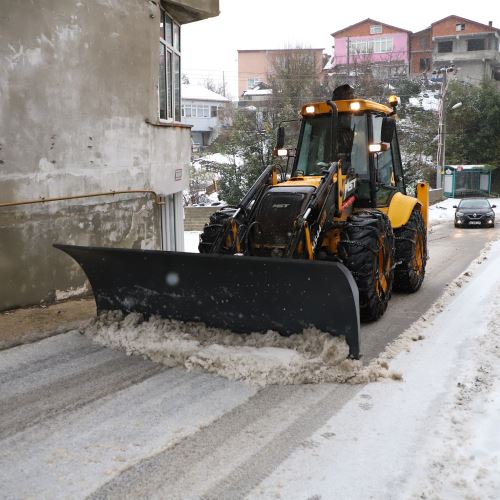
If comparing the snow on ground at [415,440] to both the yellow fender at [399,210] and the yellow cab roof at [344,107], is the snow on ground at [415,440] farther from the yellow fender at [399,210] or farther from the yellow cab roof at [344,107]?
the yellow cab roof at [344,107]

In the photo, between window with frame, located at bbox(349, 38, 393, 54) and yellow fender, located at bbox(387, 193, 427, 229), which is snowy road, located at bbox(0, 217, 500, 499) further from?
window with frame, located at bbox(349, 38, 393, 54)

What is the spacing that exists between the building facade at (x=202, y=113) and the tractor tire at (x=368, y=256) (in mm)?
42275

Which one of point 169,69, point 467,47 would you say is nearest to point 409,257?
point 169,69

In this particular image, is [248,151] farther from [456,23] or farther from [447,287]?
[456,23]

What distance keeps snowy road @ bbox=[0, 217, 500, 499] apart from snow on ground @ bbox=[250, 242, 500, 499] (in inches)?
1.5

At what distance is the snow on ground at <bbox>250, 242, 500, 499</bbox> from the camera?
297cm

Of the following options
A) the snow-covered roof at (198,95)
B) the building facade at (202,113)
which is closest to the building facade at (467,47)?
the building facade at (202,113)

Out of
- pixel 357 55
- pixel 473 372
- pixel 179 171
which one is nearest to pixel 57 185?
pixel 179 171

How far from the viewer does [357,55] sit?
154 feet

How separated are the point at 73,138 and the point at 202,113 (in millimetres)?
43219

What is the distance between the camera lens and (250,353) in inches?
185

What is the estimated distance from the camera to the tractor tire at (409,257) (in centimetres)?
748

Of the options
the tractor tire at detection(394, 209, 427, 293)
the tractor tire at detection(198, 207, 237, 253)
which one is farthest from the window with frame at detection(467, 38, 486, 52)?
the tractor tire at detection(198, 207, 237, 253)

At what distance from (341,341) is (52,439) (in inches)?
91.0
